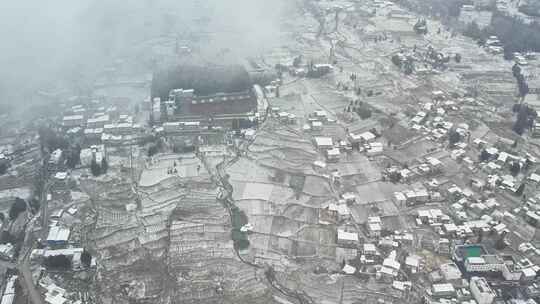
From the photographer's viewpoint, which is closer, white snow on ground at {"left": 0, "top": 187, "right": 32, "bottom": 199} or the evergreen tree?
white snow on ground at {"left": 0, "top": 187, "right": 32, "bottom": 199}

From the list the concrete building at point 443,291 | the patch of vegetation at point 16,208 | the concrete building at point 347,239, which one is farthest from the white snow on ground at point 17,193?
the concrete building at point 443,291

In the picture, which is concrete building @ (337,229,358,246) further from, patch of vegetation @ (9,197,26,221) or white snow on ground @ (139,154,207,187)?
patch of vegetation @ (9,197,26,221)

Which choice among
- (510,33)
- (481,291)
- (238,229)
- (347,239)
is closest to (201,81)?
(238,229)

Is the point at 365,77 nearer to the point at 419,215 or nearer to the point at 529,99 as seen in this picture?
the point at 529,99

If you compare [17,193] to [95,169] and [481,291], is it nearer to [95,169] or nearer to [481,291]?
[95,169]

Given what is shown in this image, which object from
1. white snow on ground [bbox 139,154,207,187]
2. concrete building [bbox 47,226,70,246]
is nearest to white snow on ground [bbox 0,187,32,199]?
concrete building [bbox 47,226,70,246]

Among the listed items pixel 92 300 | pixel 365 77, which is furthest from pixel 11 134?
pixel 365 77
